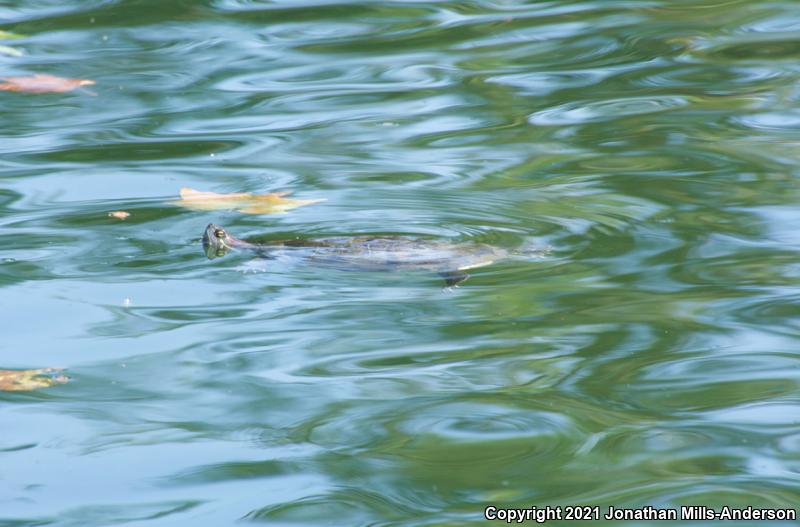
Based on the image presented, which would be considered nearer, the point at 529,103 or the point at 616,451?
the point at 616,451

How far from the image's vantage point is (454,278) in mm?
3500

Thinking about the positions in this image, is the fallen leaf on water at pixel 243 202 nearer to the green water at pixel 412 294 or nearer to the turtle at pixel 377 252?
the green water at pixel 412 294

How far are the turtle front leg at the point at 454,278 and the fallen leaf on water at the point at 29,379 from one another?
3.52 ft

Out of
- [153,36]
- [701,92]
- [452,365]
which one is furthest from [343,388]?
[153,36]

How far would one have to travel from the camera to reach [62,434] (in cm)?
276

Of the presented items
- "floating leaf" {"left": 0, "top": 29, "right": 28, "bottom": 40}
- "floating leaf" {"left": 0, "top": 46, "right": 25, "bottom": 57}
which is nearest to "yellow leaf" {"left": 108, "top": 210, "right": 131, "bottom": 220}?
Answer: "floating leaf" {"left": 0, "top": 46, "right": 25, "bottom": 57}

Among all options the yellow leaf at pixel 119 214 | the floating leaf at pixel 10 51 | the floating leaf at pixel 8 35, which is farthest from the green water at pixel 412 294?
the floating leaf at pixel 8 35

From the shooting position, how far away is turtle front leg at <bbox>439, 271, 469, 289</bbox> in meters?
3.47

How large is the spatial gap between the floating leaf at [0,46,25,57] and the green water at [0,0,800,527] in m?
0.54

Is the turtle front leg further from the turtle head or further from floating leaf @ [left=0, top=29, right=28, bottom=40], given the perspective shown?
floating leaf @ [left=0, top=29, right=28, bottom=40]

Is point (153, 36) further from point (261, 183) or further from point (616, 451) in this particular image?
point (616, 451)

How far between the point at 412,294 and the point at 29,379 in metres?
1.03

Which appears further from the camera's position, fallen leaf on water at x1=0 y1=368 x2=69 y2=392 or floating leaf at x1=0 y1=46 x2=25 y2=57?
→ floating leaf at x1=0 y1=46 x2=25 y2=57

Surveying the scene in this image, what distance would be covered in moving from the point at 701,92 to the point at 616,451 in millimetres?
3243
